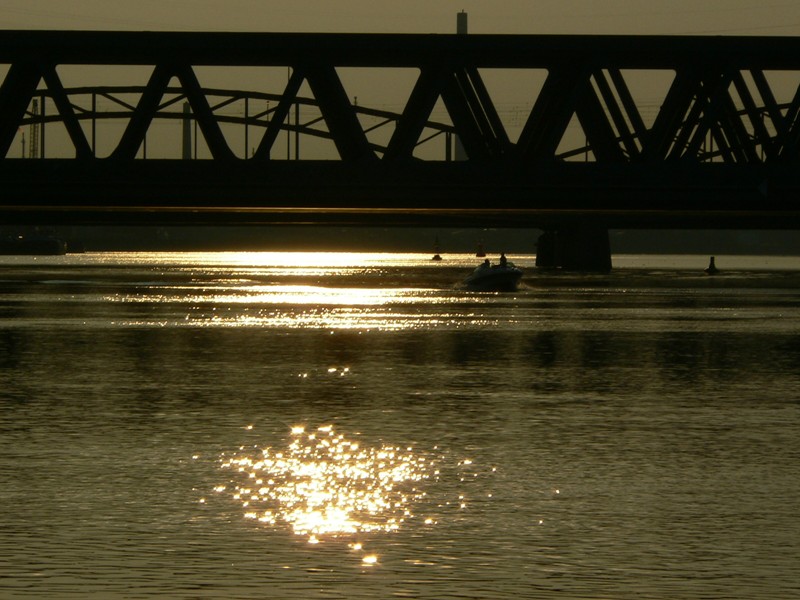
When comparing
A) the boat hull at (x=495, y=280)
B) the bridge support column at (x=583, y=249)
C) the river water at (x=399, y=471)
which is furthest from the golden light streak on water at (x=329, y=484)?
the bridge support column at (x=583, y=249)

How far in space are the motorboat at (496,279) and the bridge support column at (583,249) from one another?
45.5 m

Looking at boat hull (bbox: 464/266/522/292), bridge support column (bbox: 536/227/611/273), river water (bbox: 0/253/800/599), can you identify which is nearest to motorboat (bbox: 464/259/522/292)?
boat hull (bbox: 464/266/522/292)

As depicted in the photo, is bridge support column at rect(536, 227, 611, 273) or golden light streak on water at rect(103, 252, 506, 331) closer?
golden light streak on water at rect(103, 252, 506, 331)

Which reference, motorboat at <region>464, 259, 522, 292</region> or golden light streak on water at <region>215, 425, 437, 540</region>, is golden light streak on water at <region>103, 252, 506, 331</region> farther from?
golden light streak on water at <region>215, 425, 437, 540</region>

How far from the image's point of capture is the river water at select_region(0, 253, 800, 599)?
47.7 feet

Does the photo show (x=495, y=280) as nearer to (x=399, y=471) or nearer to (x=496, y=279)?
(x=496, y=279)

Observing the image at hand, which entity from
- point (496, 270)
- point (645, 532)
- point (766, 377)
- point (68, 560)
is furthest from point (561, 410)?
point (496, 270)

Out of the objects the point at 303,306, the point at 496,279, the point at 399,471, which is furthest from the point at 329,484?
the point at 496,279

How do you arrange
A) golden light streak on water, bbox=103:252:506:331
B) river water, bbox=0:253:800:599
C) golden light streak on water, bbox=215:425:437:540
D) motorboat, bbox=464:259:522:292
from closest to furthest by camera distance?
river water, bbox=0:253:800:599 < golden light streak on water, bbox=215:425:437:540 < golden light streak on water, bbox=103:252:506:331 < motorboat, bbox=464:259:522:292

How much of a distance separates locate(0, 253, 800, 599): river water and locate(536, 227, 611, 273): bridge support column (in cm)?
11116

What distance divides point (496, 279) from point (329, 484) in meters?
91.9

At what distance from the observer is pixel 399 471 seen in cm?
2077

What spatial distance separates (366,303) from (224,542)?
74.0m

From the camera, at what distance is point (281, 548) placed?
15508 millimetres
